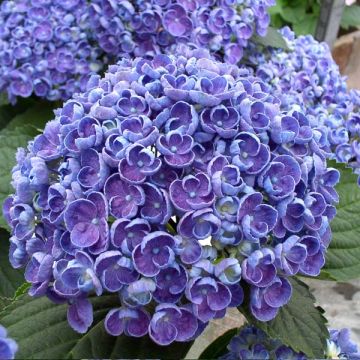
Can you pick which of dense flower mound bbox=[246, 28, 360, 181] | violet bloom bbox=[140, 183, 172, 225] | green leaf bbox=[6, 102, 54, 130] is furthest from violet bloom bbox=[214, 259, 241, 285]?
green leaf bbox=[6, 102, 54, 130]

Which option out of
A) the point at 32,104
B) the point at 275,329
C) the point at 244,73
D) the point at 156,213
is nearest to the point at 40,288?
the point at 156,213

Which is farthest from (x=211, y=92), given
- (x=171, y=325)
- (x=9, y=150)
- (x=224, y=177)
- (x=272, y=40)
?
(x=272, y=40)

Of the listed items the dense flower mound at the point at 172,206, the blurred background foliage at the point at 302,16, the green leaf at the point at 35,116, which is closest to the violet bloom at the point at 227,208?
the dense flower mound at the point at 172,206

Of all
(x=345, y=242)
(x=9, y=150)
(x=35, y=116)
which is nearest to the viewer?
(x=345, y=242)

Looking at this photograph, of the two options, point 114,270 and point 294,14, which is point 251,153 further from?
point 294,14

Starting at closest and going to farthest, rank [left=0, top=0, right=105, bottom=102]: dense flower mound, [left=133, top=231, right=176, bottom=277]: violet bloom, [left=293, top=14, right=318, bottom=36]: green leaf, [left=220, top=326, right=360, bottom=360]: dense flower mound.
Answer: [left=133, top=231, right=176, bottom=277]: violet bloom < [left=220, top=326, right=360, bottom=360]: dense flower mound < [left=0, top=0, right=105, bottom=102]: dense flower mound < [left=293, top=14, right=318, bottom=36]: green leaf

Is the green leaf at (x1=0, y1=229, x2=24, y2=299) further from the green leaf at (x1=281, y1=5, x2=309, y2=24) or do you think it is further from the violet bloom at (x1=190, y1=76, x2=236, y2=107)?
the green leaf at (x1=281, y1=5, x2=309, y2=24)

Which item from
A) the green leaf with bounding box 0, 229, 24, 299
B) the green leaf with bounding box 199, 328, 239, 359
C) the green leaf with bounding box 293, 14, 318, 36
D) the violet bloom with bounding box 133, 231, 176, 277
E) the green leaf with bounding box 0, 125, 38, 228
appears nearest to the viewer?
the violet bloom with bounding box 133, 231, 176, 277
